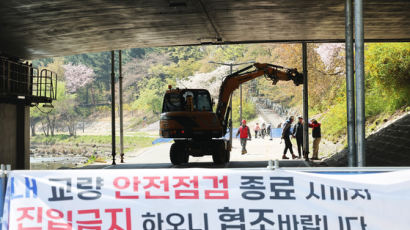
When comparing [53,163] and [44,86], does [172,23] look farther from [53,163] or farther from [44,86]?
[44,86]

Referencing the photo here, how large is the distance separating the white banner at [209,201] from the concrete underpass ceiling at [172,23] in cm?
1242

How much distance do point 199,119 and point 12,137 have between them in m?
9.12

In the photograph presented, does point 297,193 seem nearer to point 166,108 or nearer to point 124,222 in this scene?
point 124,222

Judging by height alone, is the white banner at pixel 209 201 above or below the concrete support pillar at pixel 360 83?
below

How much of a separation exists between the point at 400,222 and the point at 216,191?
181cm

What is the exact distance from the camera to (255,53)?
309 ft

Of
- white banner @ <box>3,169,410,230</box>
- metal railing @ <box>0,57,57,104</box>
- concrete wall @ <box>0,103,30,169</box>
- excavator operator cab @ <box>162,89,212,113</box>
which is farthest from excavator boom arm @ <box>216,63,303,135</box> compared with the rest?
white banner @ <box>3,169,410,230</box>

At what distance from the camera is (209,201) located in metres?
5.18

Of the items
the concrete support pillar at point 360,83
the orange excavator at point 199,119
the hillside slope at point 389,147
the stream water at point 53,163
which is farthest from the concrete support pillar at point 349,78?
the stream water at point 53,163

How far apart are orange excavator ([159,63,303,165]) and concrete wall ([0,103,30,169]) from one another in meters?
7.12

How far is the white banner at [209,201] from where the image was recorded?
5.08 meters

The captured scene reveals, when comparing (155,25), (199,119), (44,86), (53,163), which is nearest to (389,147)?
(199,119)

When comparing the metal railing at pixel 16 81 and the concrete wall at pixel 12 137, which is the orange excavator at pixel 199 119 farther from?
the concrete wall at pixel 12 137

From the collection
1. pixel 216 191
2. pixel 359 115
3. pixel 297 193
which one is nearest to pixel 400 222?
pixel 297 193
